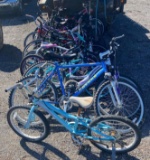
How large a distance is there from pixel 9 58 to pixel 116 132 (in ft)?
15.0

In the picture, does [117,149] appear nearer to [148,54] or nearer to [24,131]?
[24,131]

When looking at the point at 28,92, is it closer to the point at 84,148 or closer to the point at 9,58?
the point at 84,148

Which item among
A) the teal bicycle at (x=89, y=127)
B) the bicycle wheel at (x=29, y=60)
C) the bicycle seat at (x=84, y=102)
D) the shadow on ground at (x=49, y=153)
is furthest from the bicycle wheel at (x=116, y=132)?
the bicycle wheel at (x=29, y=60)

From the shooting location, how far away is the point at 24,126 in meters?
4.73

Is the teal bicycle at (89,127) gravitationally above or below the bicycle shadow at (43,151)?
above

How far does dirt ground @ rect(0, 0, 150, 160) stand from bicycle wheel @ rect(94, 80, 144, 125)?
24 cm

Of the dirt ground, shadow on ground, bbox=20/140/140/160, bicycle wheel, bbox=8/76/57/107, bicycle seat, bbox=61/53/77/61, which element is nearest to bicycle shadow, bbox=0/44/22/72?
the dirt ground

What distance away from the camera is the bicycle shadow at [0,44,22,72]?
724 cm

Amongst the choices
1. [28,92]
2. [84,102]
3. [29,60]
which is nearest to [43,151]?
[28,92]

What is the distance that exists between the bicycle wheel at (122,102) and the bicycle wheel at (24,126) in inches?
39.8

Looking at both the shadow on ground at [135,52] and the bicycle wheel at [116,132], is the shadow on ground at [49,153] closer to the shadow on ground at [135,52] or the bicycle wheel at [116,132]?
the bicycle wheel at [116,132]

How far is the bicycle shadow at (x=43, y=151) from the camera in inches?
175

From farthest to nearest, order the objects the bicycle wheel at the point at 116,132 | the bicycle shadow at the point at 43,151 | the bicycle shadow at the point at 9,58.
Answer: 1. the bicycle shadow at the point at 9,58
2. the bicycle shadow at the point at 43,151
3. the bicycle wheel at the point at 116,132

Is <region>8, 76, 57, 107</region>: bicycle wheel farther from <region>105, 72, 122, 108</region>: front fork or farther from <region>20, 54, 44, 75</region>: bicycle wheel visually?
<region>105, 72, 122, 108</region>: front fork
